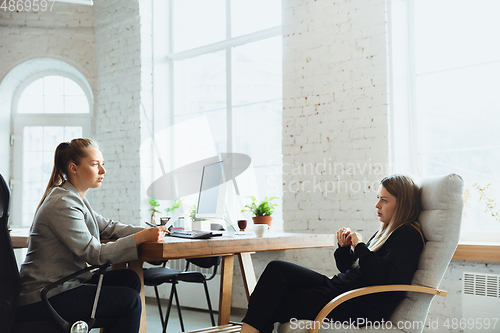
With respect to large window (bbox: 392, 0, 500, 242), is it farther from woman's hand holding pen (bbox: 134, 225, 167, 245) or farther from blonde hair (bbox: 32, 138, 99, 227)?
blonde hair (bbox: 32, 138, 99, 227)

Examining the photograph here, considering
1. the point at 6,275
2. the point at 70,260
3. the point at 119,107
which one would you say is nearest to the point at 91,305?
the point at 70,260

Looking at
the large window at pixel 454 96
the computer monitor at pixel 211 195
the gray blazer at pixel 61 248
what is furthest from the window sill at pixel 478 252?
the gray blazer at pixel 61 248

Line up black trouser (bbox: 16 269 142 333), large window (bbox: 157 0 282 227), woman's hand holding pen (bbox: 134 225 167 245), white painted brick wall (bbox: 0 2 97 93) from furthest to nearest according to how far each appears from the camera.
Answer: white painted brick wall (bbox: 0 2 97 93), large window (bbox: 157 0 282 227), woman's hand holding pen (bbox: 134 225 167 245), black trouser (bbox: 16 269 142 333)

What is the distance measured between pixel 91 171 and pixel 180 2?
3521 mm

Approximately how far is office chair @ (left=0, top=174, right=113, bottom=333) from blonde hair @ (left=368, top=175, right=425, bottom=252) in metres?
1.42

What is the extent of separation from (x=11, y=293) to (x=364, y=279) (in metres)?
1.50

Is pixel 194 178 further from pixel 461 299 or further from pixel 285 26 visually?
pixel 461 299

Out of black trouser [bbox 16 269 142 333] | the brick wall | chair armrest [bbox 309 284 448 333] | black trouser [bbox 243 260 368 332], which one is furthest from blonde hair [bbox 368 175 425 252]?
the brick wall

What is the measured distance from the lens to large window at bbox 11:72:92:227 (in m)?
5.42

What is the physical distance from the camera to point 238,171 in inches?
179

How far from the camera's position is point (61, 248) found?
2029 millimetres

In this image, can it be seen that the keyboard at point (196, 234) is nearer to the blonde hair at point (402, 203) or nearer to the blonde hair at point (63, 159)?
the blonde hair at point (63, 159)

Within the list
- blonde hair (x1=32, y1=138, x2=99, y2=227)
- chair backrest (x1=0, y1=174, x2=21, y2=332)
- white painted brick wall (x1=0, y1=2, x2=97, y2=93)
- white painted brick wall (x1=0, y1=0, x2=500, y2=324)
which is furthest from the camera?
white painted brick wall (x1=0, y1=2, x2=97, y2=93)

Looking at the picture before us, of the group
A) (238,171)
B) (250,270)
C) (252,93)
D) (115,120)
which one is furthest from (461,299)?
(115,120)
